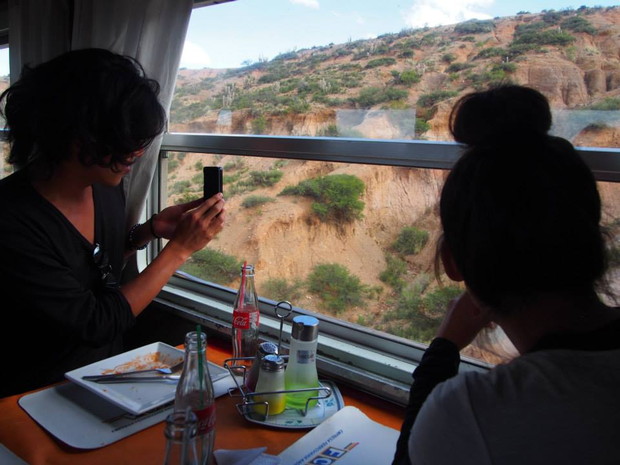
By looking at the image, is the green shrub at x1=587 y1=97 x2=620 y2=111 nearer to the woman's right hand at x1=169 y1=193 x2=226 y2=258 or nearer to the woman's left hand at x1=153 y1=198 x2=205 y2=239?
the woman's right hand at x1=169 y1=193 x2=226 y2=258

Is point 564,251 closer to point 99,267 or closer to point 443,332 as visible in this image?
point 443,332

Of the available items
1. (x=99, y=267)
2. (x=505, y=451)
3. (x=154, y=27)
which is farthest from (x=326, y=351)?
(x=154, y=27)

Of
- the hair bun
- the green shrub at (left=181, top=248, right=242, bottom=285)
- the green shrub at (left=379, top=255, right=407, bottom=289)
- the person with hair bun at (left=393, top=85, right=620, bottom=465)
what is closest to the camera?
the person with hair bun at (left=393, top=85, right=620, bottom=465)

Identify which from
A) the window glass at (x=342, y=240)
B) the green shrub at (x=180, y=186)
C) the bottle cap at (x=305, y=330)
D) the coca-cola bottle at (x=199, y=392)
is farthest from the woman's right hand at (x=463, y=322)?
the green shrub at (x=180, y=186)

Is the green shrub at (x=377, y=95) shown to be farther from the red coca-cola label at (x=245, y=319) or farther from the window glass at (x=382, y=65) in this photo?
the red coca-cola label at (x=245, y=319)

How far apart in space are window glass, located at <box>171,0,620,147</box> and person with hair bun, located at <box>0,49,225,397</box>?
0.48 meters

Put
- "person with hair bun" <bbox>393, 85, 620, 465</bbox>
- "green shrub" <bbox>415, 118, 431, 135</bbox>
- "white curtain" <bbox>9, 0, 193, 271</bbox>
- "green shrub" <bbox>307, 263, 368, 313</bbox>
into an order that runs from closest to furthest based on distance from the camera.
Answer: "person with hair bun" <bbox>393, 85, 620, 465</bbox> → "green shrub" <bbox>415, 118, 431, 135</bbox> → "green shrub" <bbox>307, 263, 368, 313</bbox> → "white curtain" <bbox>9, 0, 193, 271</bbox>

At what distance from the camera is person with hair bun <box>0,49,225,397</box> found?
1059 millimetres

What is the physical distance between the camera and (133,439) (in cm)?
92

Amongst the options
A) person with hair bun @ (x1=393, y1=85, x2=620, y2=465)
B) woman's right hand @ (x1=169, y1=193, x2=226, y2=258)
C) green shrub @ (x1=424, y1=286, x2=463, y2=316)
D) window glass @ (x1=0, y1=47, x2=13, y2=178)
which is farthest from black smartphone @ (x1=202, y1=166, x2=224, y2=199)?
window glass @ (x1=0, y1=47, x2=13, y2=178)

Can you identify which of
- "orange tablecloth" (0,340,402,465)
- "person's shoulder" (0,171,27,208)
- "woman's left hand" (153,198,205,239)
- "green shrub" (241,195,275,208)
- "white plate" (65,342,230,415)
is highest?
"person's shoulder" (0,171,27,208)

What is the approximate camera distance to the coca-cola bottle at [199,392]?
2.56 feet

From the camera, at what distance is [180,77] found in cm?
185

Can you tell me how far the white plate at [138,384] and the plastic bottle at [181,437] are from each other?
36 cm
